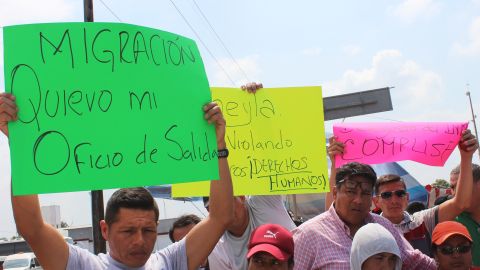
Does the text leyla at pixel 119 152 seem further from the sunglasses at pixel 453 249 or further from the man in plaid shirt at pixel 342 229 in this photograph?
the sunglasses at pixel 453 249

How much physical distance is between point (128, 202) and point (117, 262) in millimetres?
284

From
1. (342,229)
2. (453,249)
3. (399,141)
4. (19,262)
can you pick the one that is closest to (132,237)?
(342,229)

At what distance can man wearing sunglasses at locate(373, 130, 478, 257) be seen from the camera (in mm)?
4117

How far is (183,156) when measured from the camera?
3062 mm

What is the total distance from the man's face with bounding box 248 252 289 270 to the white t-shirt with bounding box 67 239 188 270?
1.60ft

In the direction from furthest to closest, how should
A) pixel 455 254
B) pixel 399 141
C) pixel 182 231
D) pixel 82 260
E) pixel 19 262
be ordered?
pixel 19 262 → pixel 182 231 → pixel 399 141 → pixel 455 254 → pixel 82 260

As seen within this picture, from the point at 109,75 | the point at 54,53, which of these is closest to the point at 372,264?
the point at 109,75

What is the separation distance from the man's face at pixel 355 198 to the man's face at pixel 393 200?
0.78m

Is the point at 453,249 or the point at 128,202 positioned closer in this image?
the point at 128,202

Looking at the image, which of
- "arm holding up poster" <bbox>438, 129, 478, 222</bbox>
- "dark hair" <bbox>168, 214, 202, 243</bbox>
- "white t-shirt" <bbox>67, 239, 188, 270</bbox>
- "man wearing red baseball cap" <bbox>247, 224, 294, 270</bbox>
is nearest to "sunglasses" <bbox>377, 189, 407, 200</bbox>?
"arm holding up poster" <bbox>438, 129, 478, 222</bbox>

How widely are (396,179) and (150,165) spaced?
2.15 meters

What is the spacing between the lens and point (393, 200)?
14.2ft

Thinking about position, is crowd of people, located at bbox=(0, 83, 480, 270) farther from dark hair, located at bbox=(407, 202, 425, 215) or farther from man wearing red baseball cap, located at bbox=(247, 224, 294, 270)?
dark hair, located at bbox=(407, 202, 425, 215)

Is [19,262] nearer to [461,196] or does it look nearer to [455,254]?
[461,196]
